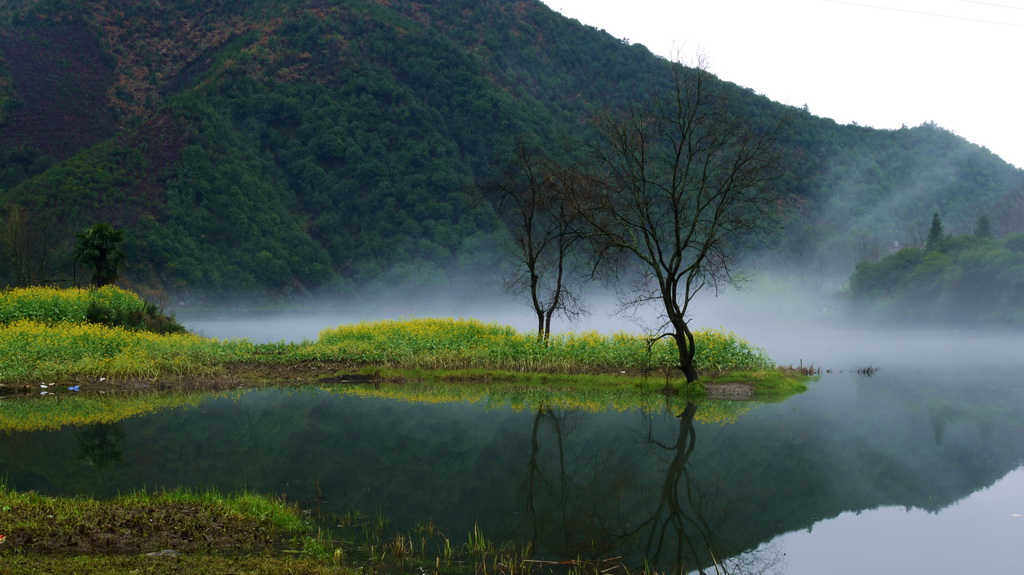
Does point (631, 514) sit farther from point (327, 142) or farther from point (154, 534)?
point (327, 142)

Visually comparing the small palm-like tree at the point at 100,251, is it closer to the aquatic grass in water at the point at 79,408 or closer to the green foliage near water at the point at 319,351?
the green foliage near water at the point at 319,351

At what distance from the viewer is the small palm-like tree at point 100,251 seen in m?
31.1

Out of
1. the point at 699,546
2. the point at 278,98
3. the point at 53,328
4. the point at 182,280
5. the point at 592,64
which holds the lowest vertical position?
the point at 699,546

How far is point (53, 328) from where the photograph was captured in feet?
77.3

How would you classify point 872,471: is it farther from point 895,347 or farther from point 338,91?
point 338,91

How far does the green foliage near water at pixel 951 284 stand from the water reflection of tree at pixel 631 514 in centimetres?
6267

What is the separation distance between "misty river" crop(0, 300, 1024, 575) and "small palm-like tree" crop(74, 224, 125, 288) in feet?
52.9

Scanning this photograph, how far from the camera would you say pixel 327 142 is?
8412cm

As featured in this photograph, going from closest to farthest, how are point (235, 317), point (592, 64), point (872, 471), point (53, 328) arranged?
1. point (872, 471)
2. point (53, 328)
3. point (235, 317)
4. point (592, 64)

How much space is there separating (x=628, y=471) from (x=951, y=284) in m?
65.6

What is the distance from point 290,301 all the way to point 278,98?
1084 inches

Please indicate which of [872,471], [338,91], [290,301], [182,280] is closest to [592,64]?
[338,91]

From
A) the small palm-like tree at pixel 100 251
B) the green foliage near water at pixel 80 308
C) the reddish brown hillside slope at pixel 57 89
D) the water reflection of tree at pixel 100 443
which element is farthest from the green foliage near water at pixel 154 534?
the reddish brown hillside slope at pixel 57 89

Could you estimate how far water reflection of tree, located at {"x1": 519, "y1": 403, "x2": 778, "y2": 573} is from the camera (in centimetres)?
782
